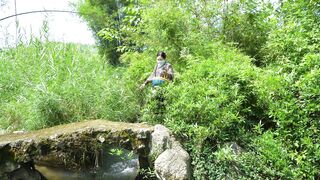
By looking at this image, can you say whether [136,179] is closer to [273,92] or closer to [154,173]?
[154,173]

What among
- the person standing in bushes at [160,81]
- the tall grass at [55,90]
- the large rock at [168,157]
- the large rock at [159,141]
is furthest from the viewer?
the tall grass at [55,90]

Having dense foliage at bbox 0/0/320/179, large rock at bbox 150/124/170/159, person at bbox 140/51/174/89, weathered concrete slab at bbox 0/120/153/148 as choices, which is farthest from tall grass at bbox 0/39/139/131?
large rock at bbox 150/124/170/159

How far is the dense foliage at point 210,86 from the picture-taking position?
12.4 feet

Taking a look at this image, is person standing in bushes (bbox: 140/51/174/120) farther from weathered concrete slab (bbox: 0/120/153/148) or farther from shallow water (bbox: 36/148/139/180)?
shallow water (bbox: 36/148/139/180)

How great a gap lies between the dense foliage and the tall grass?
0.7 inches

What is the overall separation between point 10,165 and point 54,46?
12.0 feet

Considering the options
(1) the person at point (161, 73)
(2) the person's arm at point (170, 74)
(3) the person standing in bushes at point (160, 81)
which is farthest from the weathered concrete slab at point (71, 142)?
(2) the person's arm at point (170, 74)

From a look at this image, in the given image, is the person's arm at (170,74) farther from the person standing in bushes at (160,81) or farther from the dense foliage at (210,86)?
the dense foliage at (210,86)

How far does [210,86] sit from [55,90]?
263cm

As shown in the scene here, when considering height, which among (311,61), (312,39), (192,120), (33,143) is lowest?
(33,143)

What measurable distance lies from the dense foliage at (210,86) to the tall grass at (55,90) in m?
0.02

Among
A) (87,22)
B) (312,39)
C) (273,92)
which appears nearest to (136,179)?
(273,92)

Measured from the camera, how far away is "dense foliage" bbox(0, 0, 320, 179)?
3.79 meters

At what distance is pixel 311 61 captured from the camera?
13.2 feet
